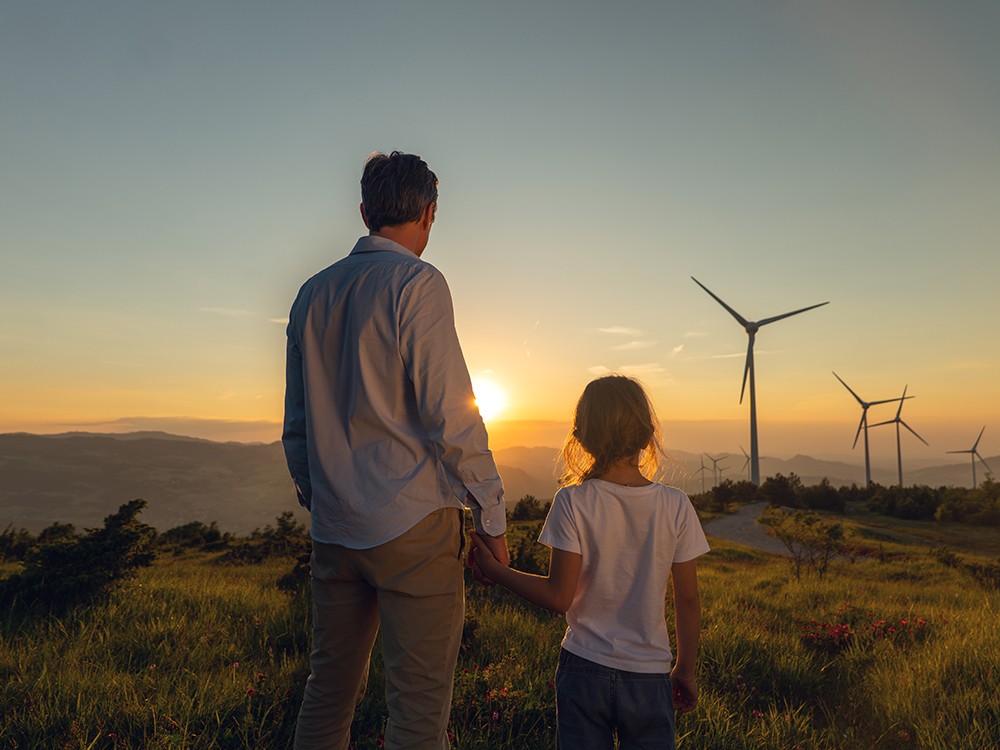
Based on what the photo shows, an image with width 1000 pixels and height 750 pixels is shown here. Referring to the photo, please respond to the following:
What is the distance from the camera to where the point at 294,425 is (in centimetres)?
303

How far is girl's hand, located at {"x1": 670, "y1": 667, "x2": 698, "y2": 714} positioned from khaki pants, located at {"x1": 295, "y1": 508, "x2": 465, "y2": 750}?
983mm

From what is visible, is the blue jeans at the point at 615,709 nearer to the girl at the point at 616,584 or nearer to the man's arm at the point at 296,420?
the girl at the point at 616,584

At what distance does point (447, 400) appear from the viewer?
253 cm

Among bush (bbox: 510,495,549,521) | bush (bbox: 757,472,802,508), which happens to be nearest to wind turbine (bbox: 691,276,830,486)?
bush (bbox: 757,472,802,508)

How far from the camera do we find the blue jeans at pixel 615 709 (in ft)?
8.29

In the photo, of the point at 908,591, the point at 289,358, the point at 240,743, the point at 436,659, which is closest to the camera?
the point at 436,659

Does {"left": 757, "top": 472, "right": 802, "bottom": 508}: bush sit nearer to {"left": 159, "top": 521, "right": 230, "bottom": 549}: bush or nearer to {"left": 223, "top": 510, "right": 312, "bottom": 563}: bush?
{"left": 223, "top": 510, "right": 312, "bottom": 563}: bush

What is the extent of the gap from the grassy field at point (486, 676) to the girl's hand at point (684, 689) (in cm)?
155

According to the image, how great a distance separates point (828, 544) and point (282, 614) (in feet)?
43.0

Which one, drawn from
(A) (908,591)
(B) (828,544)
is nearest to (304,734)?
(A) (908,591)

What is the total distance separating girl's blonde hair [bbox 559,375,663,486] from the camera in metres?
2.67

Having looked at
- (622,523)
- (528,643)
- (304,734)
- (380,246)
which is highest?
(380,246)

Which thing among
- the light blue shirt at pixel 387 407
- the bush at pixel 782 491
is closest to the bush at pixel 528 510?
the light blue shirt at pixel 387 407

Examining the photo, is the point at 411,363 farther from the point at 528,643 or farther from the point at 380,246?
the point at 528,643
